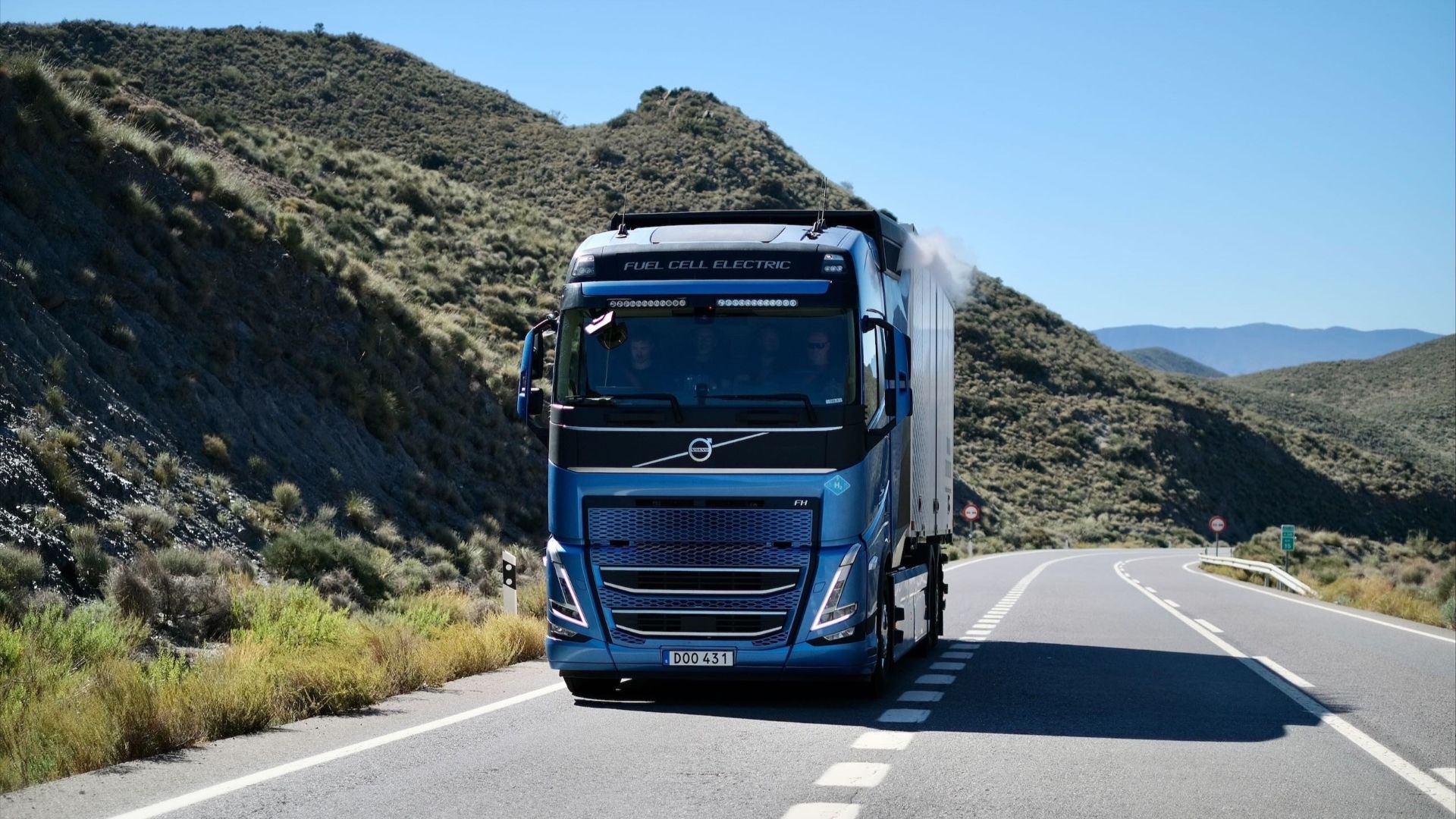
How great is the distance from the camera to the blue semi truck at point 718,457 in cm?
1138

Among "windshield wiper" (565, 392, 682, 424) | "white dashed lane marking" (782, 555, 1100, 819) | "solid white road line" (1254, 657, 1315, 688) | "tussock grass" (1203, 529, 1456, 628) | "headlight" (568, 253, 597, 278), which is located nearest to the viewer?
"white dashed lane marking" (782, 555, 1100, 819)

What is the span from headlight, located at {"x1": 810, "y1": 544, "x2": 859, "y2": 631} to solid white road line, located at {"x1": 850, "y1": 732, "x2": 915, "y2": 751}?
3.47 feet

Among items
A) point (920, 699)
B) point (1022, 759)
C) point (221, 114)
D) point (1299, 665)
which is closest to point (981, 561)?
point (221, 114)

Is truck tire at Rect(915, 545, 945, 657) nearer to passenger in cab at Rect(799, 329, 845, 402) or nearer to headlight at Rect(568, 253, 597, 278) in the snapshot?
passenger in cab at Rect(799, 329, 845, 402)

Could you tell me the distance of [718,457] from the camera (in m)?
11.4

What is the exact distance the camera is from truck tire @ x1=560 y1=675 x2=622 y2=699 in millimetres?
12461

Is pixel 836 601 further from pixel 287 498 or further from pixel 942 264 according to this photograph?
pixel 287 498

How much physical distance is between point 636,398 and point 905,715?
10.4 feet

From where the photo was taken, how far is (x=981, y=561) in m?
50.2

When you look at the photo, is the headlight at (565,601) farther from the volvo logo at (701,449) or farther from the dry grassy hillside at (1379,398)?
the dry grassy hillside at (1379,398)

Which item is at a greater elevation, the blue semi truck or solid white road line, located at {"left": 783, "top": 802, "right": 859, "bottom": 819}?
the blue semi truck

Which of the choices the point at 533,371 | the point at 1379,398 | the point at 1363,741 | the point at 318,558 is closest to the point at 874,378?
the point at 533,371

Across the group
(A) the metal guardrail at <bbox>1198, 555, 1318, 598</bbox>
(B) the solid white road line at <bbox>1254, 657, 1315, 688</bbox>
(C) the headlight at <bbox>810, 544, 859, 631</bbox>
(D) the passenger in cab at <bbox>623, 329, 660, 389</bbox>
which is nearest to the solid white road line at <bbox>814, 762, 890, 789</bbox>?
(C) the headlight at <bbox>810, 544, 859, 631</bbox>

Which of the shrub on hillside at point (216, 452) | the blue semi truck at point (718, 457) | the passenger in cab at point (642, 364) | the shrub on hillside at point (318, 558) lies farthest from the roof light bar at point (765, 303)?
the shrub on hillside at point (216, 452)
